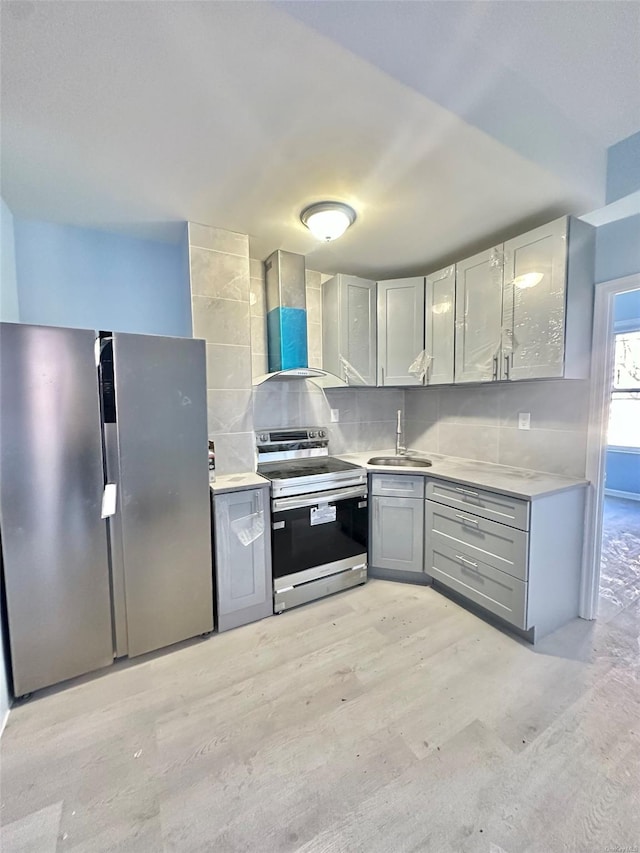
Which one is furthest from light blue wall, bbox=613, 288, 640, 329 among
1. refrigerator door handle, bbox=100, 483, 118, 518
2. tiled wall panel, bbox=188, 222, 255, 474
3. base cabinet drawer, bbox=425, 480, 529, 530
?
refrigerator door handle, bbox=100, 483, 118, 518

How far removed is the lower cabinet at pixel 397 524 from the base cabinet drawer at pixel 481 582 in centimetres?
13

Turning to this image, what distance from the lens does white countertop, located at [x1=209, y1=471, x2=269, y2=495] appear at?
6.48ft

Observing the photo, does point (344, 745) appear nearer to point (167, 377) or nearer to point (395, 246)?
point (167, 377)

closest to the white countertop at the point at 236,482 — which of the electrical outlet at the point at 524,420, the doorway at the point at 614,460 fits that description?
the electrical outlet at the point at 524,420

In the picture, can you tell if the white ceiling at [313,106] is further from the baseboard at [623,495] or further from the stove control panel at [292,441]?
the baseboard at [623,495]

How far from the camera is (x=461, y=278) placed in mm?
→ 2424

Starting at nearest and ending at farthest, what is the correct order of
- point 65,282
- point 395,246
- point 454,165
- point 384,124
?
point 384,124
point 454,165
point 65,282
point 395,246

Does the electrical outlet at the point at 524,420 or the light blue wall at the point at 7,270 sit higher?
the light blue wall at the point at 7,270

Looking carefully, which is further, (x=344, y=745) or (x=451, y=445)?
(x=451, y=445)

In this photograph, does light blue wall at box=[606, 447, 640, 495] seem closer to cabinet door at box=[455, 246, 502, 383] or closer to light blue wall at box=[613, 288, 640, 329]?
light blue wall at box=[613, 288, 640, 329]

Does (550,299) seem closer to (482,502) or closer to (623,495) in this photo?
(482,502)

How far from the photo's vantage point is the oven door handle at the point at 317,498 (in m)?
2.12

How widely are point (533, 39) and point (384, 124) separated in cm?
50

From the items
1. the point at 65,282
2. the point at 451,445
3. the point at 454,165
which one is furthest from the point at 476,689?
the point at 65,282
